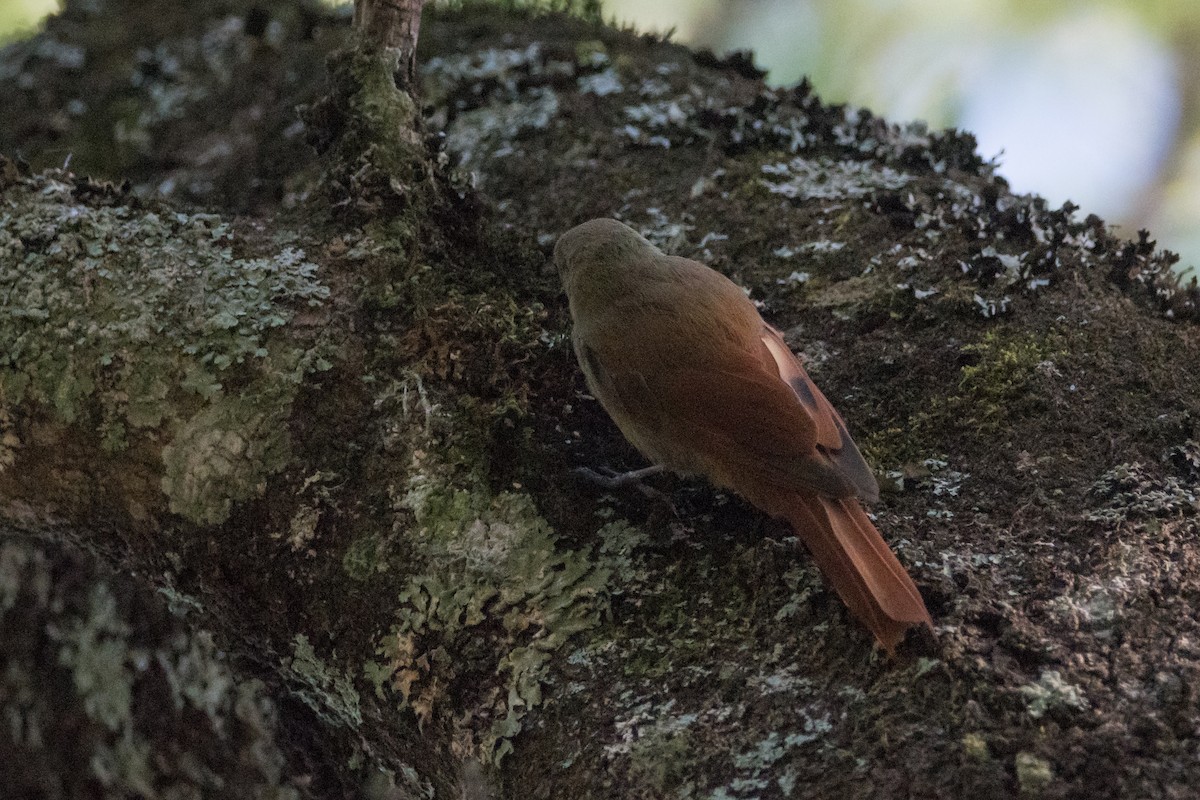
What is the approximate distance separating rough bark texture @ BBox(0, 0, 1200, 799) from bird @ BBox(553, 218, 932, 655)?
3.0 inches

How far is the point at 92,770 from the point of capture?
2.64 m

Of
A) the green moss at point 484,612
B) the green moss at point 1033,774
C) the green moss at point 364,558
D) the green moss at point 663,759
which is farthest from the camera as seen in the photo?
the green moss at point 364,558

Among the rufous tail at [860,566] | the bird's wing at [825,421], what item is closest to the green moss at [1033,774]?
the rufous tail at [860,566]

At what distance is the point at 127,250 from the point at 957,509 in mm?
1835

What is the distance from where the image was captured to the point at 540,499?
201cm

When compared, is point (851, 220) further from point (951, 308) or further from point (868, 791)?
point (868, 791)

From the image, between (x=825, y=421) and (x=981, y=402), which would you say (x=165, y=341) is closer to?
(x=825, y=421)

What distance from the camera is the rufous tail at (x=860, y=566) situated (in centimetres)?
162

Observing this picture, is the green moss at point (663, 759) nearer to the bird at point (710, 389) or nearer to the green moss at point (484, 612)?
the green moss at point (484, 612)

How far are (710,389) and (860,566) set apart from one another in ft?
2.28

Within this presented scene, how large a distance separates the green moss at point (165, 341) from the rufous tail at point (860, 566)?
1.04m

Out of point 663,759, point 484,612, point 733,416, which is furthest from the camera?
point 733,416

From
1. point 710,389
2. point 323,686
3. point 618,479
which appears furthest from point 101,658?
point 710,389

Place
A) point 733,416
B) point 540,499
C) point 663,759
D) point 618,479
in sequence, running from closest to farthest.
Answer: point 663,759 → point 540,499 → point 618,479 → point 733,416
